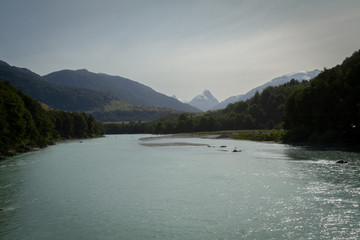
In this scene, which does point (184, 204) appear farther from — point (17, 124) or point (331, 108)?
point (331, 108)

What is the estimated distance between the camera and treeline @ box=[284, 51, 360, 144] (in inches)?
2844

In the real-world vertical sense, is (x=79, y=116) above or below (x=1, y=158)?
above

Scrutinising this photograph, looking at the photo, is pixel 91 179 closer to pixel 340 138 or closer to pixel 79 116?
pixel 340 138

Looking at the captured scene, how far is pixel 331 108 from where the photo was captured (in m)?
82.8

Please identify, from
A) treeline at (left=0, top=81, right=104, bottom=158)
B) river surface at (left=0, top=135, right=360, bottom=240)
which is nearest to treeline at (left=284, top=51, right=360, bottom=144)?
river surface at (left=0, top=135, right=360, bottom=240)

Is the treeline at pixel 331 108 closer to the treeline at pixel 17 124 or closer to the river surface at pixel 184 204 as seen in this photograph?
the river surface at pixel 184 204

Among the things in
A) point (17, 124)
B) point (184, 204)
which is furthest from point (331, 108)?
point (17, 124)

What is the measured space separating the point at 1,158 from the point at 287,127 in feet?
335

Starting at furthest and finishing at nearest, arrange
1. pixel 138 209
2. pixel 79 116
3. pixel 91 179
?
pixel 79 116 → pixel 91 179 → pixel 138 209

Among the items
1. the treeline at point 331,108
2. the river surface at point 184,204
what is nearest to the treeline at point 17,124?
the river surface at point 184,204

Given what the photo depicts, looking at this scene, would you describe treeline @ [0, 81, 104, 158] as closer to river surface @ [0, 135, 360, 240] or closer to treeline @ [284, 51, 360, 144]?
river surface @ [0, 135, 360, 240]

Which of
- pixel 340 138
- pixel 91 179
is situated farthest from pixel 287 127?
pixel 91 179

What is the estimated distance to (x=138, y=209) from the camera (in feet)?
82.4

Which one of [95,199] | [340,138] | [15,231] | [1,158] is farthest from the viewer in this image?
[340,138]
